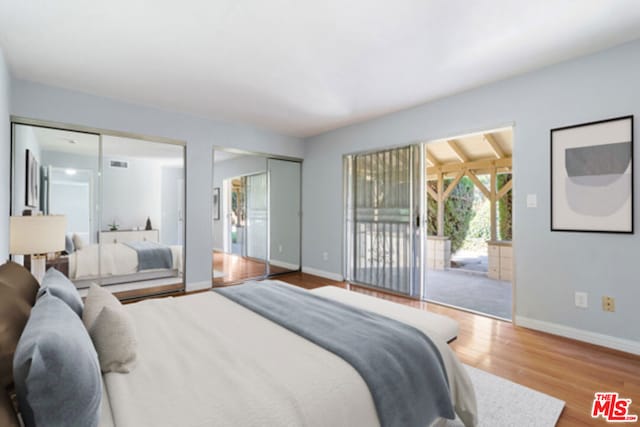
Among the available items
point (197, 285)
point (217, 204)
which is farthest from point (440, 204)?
point (197, 285)

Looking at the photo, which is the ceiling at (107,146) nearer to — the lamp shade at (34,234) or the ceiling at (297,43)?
the ceiling at (297,43)

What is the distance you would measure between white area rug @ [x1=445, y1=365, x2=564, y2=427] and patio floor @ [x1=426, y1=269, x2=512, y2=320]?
1567 millimetres

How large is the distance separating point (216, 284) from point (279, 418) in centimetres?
405

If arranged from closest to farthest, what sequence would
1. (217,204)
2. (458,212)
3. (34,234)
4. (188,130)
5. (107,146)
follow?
(34,234)
(107,146)
(188,130)
(217,204)
(458,212)

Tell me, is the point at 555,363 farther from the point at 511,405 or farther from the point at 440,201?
the point at 440,201

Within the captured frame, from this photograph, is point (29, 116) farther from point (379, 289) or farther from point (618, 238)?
point (618, 238)

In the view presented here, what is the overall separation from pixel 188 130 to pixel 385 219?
312 cm

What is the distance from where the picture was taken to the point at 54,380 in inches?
30.9

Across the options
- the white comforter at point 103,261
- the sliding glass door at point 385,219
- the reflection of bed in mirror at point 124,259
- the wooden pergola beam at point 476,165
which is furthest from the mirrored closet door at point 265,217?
the wooden pergola beam at point 476,165

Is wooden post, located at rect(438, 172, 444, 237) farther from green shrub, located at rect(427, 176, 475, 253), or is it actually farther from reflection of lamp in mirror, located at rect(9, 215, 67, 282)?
reflection of lamp in mirror, located at rect(9, 215, 67, 282)

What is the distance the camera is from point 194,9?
212cm

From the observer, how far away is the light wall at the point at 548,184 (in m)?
2.57

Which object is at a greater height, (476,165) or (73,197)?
(476,165)

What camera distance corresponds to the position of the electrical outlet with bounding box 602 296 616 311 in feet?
8.58
